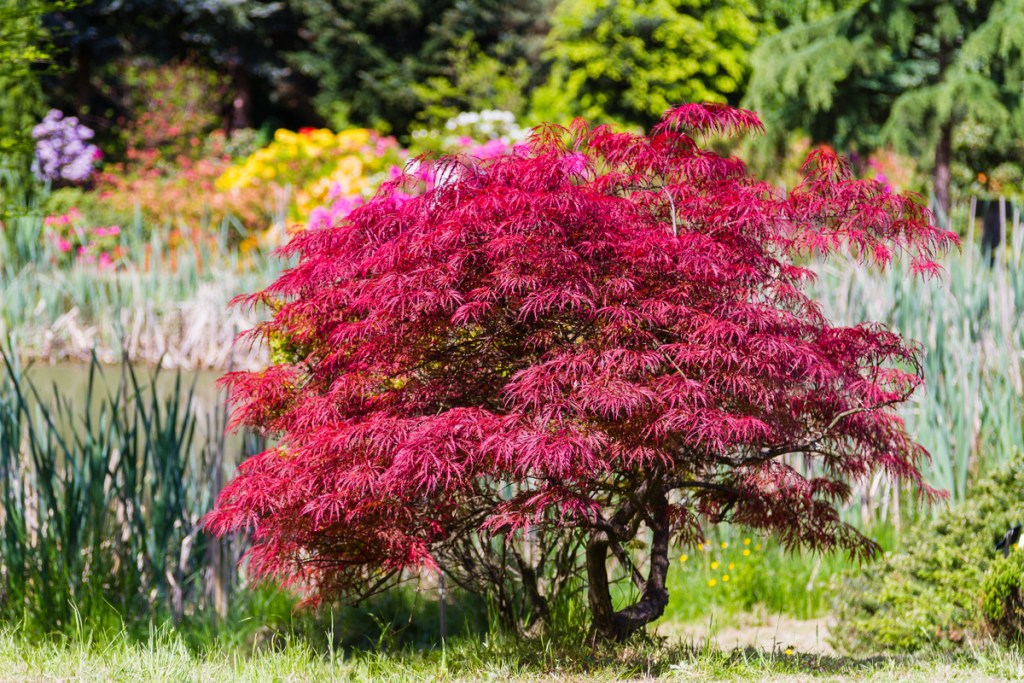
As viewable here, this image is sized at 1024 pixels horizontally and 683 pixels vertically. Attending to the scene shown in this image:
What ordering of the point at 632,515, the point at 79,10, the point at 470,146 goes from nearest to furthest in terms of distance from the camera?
the point at 632,515, the point at 470,146, the point at 79,10

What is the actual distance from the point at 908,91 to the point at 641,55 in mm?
5002

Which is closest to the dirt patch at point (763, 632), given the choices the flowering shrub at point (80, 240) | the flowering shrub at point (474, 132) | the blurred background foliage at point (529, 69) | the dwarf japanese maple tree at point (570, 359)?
the dwarf japanese maple tree at point (570, 359)

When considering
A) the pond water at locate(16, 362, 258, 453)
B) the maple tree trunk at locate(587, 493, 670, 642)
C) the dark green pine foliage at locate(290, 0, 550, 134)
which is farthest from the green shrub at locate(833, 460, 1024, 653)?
the dark green pine foliage at locate(290, 0, 550, 134)

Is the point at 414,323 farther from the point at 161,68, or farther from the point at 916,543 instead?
the point at 161,68

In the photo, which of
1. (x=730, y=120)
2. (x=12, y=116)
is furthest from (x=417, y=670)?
(x=12, y=116)

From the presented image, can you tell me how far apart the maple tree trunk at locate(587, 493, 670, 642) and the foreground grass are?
9 cm

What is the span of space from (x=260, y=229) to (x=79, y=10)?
22.2 ft

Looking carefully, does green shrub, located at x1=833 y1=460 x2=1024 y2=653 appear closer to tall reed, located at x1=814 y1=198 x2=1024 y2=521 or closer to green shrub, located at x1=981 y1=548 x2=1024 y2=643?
green shrub, located at x1=981 y1=548 x2=1024 y2=643

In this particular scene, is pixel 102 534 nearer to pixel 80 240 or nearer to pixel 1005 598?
pixel 1005 598

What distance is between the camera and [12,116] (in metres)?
12.7

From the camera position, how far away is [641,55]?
16156mm

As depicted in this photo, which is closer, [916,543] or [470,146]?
[916,543]

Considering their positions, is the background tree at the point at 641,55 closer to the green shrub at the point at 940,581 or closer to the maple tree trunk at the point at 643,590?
the green shrub at the point at 940,581

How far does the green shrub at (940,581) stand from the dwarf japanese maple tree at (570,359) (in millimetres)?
591
